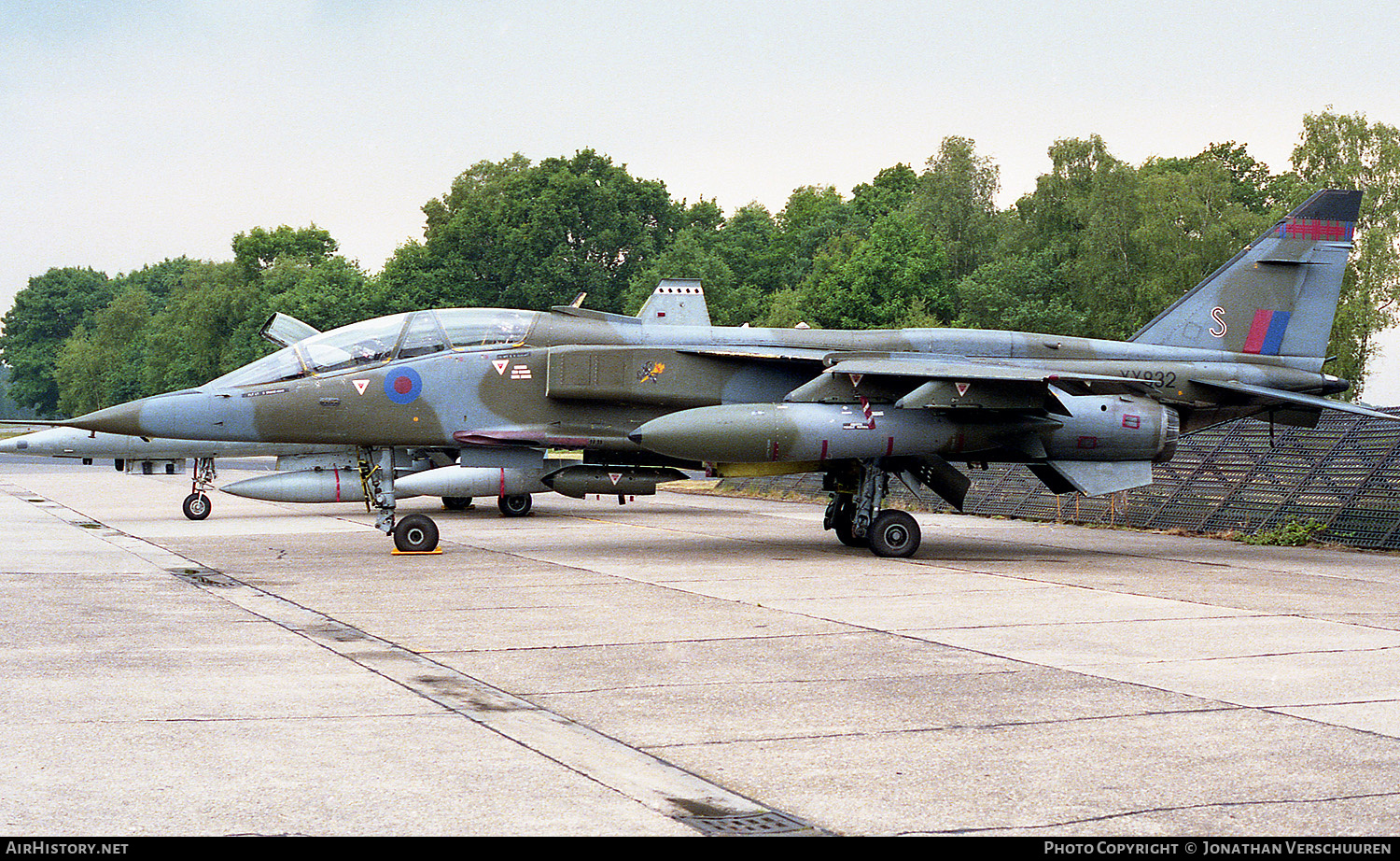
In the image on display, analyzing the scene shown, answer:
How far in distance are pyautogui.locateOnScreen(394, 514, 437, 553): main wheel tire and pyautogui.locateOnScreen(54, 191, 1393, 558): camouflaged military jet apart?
0.09 ft

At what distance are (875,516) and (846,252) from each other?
202 ft

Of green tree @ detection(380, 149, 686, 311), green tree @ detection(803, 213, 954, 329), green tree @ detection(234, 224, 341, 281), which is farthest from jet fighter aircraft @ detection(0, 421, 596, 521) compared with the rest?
green tree @ detection(234, 224, 341, 281)

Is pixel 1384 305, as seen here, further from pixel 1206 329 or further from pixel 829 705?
pixel 829 705

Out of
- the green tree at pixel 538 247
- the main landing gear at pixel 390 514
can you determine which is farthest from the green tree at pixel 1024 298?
the main landing gear at pixel 390 514

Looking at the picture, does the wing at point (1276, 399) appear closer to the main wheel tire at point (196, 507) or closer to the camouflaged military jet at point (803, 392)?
the camouflaged military jet at point (803, 392)

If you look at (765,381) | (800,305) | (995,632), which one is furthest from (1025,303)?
(995,632)

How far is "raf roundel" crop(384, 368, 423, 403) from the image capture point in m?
14.2

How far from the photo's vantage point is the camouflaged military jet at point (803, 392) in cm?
1405

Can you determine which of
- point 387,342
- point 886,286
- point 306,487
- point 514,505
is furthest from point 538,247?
point 387,342

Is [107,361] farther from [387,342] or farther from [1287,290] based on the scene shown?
[1287,290]

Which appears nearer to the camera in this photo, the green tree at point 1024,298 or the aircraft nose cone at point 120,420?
the aircraft nose cone at point 120,420

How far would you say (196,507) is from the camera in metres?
20.8

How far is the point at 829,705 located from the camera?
6.65 metres

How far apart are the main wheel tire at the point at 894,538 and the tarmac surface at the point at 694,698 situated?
83 centimetres
